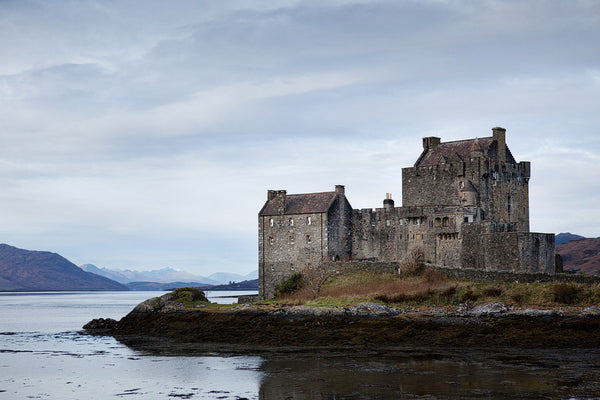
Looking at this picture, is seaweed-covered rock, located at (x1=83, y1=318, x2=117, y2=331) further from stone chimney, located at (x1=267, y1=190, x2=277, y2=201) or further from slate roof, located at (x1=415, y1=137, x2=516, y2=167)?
slate roof, located at (x1=415, y1=137, x2=516, y2=167)

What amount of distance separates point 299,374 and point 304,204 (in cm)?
3589

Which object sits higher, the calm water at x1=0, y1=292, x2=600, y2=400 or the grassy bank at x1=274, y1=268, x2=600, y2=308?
the grassy bank at x1=274, y1=268, x2=600, y2=308

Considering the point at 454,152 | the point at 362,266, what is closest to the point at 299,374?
the point at 362,266

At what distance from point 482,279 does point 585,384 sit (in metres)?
21.9

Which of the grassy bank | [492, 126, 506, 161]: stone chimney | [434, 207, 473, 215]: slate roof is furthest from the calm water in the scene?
[492, 126, 506, 161]: stone chimney

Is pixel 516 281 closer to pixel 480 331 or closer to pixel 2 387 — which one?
pixel 480 331

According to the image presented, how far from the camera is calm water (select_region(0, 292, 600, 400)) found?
25500mm

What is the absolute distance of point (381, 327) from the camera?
133 feet

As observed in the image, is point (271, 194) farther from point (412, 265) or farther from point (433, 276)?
point (433, 276)

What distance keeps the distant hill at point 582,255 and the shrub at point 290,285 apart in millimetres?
103062

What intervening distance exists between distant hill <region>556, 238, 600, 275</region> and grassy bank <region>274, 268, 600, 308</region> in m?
105

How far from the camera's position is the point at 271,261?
6569cm

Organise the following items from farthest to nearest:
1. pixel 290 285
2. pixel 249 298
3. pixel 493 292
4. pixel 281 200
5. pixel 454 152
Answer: pixel 281 200
pixel 249 298
pixel 454 152
pixel 290 285
pixel 493 292

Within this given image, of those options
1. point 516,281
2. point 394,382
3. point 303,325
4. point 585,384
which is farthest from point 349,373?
point 516,281
